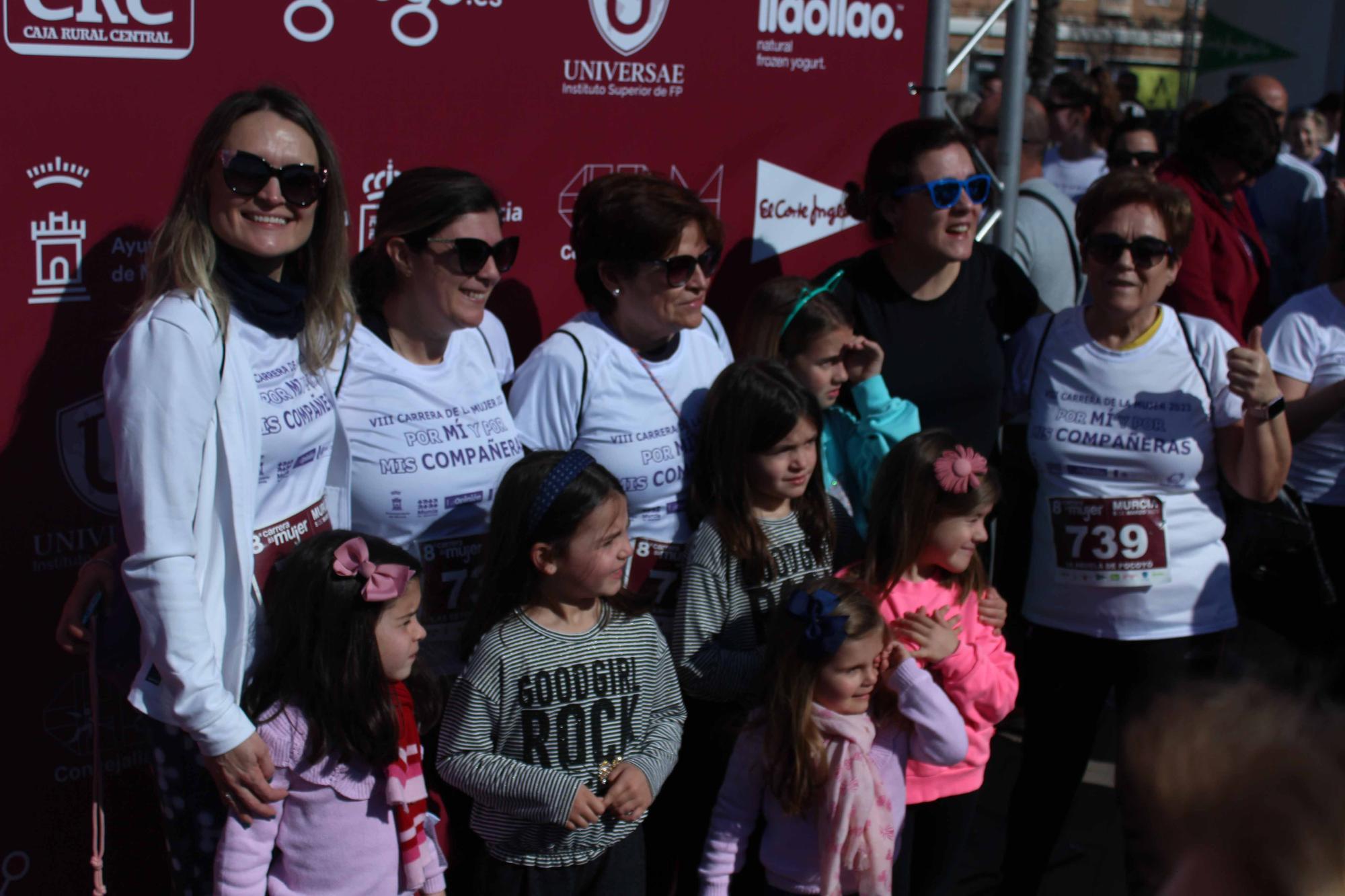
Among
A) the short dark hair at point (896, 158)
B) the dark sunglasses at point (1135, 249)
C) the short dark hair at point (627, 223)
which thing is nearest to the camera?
the short dark hair at point (627, 223)

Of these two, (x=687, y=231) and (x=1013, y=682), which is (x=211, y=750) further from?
(x=1013, y=682)

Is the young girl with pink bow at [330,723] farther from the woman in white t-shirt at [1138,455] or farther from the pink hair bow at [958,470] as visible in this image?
the woman in white t-shirt at [1138,455]

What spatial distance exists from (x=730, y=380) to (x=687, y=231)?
0.36m

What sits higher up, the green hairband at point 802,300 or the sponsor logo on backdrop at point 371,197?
the sponsor logo on backdrop at point 371,197

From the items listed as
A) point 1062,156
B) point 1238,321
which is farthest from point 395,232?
point 1062,156

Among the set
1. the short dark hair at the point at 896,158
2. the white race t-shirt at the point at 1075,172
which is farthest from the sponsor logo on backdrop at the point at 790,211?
the white race t-shirt at the point at 1075,172

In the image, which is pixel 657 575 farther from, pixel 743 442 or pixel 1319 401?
pixel 1319 401

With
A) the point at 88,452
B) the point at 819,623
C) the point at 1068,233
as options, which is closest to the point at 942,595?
the point at 819,623

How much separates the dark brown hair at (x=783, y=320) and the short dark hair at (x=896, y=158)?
0.30 meters

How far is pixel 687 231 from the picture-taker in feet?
10.2

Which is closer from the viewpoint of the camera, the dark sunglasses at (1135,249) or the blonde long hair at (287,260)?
the blonde long hair at (287,260)

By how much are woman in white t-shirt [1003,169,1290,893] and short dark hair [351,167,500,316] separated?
5.06ft

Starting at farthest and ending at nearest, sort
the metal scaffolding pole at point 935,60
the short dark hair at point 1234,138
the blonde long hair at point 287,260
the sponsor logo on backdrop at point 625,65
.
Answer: the short dark hair at point 1234,138
the metal scaffolding pole at point 935,60
the sponsor logo on backdrop at point 625,65
the blonde long hair at point 287,260

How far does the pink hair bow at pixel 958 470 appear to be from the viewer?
299 centimetres
